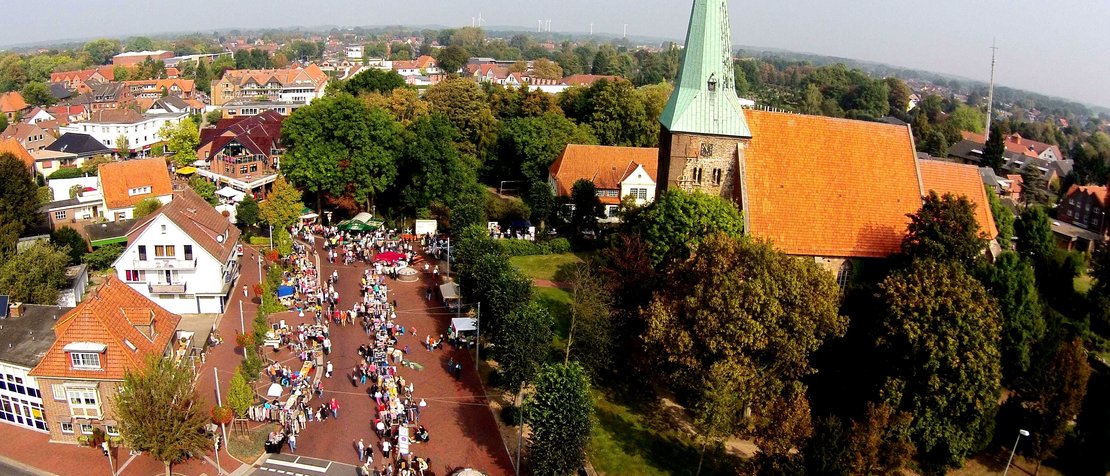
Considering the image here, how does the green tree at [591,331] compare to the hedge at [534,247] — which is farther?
the hedge at [534,247]

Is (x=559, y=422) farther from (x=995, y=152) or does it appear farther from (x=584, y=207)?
(x=995, y=152)

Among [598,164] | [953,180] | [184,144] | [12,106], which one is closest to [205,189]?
[184,144]

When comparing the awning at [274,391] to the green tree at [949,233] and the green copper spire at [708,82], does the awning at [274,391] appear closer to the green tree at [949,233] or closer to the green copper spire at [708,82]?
the green copper spire at [708,82]

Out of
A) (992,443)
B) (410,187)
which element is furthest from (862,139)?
(410,187)

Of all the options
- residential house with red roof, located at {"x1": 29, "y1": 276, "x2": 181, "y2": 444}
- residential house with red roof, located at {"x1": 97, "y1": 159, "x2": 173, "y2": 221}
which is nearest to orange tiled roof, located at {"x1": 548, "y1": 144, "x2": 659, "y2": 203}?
residential house with red roof, located at {"x1": 97, "y1": 159, "x2": 173, "y2": 221}

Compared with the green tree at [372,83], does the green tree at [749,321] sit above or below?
below

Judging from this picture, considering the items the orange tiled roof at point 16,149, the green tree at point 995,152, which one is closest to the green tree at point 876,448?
the orange tiled roof at point 16,149

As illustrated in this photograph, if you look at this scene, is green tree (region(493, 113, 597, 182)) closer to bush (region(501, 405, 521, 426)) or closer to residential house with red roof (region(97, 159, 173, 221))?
residential house with red roof (region(97, 159, 173, 221))
